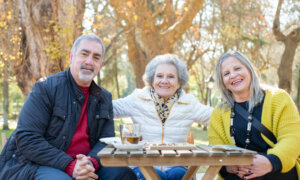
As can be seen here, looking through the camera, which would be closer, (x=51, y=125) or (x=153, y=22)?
(x=51, y=125)

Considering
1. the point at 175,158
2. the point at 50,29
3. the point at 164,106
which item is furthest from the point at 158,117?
the point at 50,29

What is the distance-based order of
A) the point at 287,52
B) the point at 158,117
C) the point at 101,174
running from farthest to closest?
1. the point at 287,52
2. the point at 158,117
3. the point at 101,174

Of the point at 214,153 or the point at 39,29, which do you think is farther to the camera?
the point at 39,29

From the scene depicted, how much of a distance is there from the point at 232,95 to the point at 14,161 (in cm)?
210

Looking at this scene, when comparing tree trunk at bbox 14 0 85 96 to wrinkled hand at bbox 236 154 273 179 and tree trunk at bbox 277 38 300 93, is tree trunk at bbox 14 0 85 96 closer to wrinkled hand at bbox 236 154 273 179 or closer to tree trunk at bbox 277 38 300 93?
wrinkled hand at bbox 236 154 273 179

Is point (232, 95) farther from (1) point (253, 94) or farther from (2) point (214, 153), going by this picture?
(2) point (214, 153)

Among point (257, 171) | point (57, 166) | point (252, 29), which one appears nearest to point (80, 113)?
point (57, 166)

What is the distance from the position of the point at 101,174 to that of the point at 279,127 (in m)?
1.59

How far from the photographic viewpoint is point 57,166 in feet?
7.89

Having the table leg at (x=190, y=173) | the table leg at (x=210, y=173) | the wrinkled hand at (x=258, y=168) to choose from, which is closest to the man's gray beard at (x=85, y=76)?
the table leg at (x=190, y=173)

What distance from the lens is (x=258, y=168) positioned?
218cm

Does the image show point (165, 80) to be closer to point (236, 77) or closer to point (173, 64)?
point (173, 64)

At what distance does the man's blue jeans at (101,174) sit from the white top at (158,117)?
75 centimetres

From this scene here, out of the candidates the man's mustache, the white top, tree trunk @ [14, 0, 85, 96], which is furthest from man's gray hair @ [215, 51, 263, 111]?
tree trunk @ [14, 0, 85, 96]
